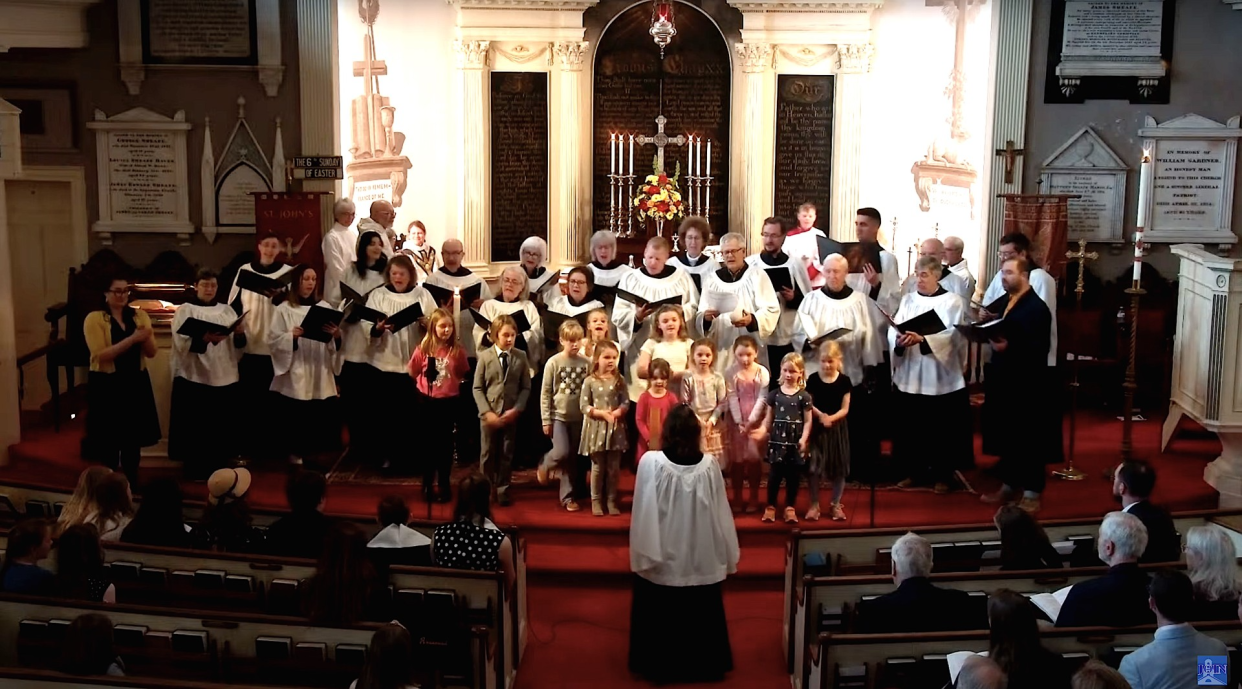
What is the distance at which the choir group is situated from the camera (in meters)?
8.88

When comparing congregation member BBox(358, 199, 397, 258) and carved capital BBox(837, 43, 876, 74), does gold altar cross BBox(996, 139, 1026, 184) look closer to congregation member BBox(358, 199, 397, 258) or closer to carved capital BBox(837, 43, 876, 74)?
carved capital BBox(837, 43, 876, 74)

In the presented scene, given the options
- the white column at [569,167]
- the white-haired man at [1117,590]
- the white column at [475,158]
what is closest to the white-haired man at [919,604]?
the white-haired man at [1117,590]

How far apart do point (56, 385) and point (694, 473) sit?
6.68 meters

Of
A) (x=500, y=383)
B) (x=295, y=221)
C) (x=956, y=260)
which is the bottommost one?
(x=500, y=383)

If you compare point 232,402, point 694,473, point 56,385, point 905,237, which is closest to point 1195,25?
point 905,237

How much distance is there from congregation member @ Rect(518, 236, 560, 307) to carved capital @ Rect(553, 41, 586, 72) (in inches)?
199

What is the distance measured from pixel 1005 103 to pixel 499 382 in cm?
615

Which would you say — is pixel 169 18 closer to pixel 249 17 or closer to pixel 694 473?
pixel 249 17

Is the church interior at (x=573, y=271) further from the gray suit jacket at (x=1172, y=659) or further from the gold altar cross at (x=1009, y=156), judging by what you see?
the gray suit jacket at (x=1172, y=659)

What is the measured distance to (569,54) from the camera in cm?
1490

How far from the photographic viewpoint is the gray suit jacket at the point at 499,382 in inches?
358

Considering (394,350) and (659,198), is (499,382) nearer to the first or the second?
(394,350)

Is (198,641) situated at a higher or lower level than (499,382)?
lower

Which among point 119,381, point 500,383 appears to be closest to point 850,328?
point 500,383
